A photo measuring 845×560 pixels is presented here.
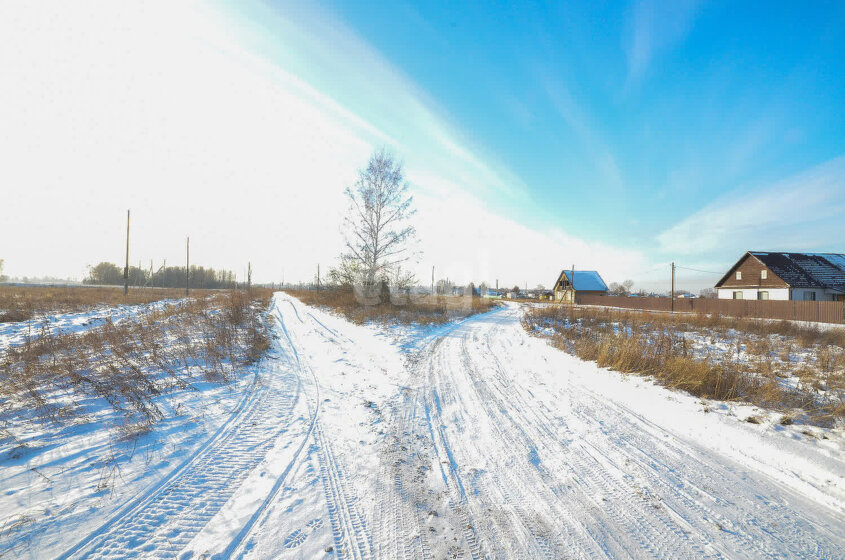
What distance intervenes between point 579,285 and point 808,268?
24.4 m

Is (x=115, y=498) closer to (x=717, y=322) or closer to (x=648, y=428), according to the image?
(x=648, y=428)

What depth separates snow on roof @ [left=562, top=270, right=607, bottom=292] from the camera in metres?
50.1

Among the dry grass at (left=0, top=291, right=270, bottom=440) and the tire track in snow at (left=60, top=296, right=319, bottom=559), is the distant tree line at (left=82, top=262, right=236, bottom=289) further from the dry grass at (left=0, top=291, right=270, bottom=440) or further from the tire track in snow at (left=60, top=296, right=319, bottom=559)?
the tire track in snow at (left=60, top=296, right=319, bottom=559)

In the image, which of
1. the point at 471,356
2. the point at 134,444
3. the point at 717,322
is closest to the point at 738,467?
the point at 471,356

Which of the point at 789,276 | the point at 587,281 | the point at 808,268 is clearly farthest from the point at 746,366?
the point at 587,281

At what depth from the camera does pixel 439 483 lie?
2924 millimetres

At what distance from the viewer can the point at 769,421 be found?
3986 mm

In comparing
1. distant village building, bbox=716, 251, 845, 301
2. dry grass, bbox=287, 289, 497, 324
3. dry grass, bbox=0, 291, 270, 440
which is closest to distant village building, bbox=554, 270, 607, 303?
distant village building, bbox=716, 251, 845, 301

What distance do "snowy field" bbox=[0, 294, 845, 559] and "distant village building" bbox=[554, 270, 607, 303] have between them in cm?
4819

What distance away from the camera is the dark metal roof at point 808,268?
26.4 metres

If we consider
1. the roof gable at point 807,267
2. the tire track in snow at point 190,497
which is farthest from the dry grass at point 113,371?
the roof gable at point 807,267

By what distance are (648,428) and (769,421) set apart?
4.94ft

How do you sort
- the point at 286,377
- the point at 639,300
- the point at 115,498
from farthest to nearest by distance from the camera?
1. the point at 639,300
2. the point at 286,377
3. the point at 115,498

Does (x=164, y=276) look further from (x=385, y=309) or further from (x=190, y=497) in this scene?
(x=190, y=497)
